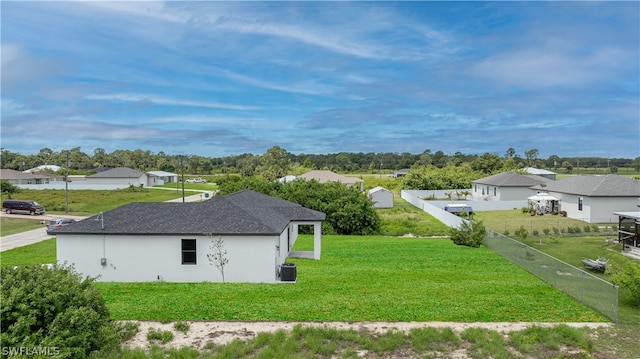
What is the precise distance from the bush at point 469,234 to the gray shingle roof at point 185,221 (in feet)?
38.4

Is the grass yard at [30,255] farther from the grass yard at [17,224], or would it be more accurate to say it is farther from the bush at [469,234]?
the bush at [469,234]

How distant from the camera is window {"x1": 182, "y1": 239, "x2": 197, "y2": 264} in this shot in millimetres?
16578

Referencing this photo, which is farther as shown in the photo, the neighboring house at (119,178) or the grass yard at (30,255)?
the neighboring house at (119,178)

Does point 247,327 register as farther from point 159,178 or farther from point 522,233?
point 159,178

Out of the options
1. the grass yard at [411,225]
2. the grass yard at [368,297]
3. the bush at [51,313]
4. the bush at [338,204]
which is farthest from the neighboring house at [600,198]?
the bush at [51,313]

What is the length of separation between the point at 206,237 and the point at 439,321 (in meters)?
9.35

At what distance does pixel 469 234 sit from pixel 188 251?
55.8ft

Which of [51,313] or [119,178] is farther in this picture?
[119,178]

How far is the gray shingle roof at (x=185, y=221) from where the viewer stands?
54.0ft

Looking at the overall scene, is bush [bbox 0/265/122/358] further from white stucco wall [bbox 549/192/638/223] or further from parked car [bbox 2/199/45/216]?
parked car [bbox 2/199/45/216]

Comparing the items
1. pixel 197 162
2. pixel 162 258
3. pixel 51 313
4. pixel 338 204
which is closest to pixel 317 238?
pixel 162 258

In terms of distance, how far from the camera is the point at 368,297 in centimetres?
1394

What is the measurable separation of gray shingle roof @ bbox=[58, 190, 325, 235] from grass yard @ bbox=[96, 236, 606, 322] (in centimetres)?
208

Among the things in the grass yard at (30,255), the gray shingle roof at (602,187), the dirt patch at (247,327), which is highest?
the gray shingle roof at (602,187)
